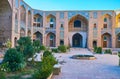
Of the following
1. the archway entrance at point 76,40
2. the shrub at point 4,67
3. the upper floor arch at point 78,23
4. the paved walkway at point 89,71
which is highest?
the upper floor arch at point 78,23

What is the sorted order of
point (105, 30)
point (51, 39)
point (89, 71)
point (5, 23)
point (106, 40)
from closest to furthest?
point (89, 71)
point (5, 23)
point (105, 30)
point (106, 40)
point (51, 39)

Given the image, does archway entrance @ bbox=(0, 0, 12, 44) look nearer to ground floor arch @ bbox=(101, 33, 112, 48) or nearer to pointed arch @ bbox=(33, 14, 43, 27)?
pointed arch @ bbox=(33, 14, 43, 27)

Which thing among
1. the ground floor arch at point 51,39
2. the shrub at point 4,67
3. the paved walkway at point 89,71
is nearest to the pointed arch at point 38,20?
the ground floor arch at point 51,39

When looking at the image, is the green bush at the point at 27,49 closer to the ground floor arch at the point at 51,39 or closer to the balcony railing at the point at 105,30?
the ground floor arch at the point at 51,39

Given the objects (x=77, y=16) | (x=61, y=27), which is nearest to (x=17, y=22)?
(x=61, y=27)

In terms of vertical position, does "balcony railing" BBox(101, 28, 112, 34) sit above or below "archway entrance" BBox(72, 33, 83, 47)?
above

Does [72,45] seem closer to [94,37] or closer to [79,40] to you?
[79,40]

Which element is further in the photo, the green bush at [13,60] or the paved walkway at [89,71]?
the green bush at [13,60]

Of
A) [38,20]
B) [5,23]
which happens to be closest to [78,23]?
[38,20]

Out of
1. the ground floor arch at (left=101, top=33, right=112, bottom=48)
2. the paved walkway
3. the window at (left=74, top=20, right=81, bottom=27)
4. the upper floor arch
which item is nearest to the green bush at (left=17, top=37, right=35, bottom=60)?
the paved walkway

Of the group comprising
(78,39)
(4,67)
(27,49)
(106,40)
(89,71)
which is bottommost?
(89,71)

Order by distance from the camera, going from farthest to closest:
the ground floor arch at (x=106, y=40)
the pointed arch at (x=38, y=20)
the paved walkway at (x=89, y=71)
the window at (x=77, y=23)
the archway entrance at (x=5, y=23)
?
the window at (x=77, y=23)
the pointed arch at (x=38, y=20)
the ground floor arch at (x=106, y=40)
the archway entrance at (x=5, y=23)
the paved walkway at (x=89, y=71)

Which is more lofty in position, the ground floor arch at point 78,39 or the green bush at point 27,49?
the ground floor arch at point 78,39

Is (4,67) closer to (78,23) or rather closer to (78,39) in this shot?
(78,23)
